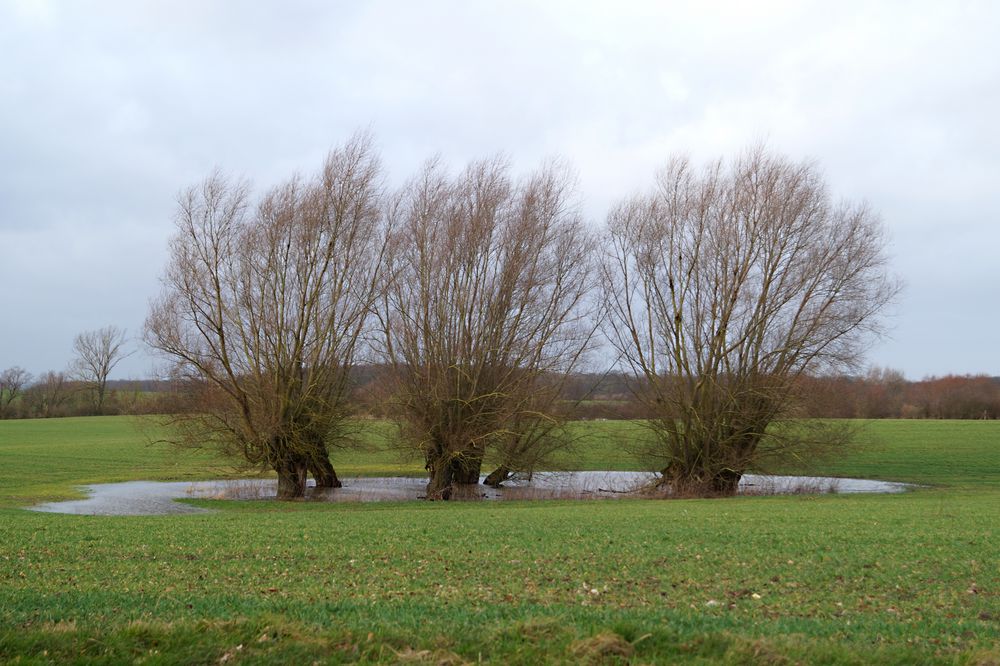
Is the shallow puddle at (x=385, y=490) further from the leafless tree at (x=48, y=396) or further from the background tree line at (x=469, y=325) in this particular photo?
the leafless tree at (x=48, y=396)

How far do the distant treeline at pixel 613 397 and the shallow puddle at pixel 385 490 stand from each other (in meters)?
3.40

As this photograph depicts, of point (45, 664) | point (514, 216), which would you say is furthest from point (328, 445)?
point (45, 664)

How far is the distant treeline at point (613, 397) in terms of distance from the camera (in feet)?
113

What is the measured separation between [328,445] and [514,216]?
42.4 feet

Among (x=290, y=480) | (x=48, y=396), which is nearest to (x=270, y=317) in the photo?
(x=290, y=480)

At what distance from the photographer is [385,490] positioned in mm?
36375

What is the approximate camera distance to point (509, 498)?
32312 millimetres

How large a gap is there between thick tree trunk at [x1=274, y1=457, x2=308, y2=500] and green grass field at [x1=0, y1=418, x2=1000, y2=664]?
13.2m

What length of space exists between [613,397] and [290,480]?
15865 mm

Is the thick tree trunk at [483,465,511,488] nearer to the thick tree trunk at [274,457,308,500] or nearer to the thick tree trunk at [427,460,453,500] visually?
the thick tree trunk at [427,460,453,500]

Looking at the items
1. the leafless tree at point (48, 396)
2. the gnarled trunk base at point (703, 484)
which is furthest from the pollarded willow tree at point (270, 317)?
the leafless tree at point (48, 396)

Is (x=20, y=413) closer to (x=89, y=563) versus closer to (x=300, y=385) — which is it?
(x=300, y=385)

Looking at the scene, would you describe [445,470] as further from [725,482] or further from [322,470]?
[725,482]

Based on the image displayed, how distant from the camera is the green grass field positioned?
6355 millimetres
